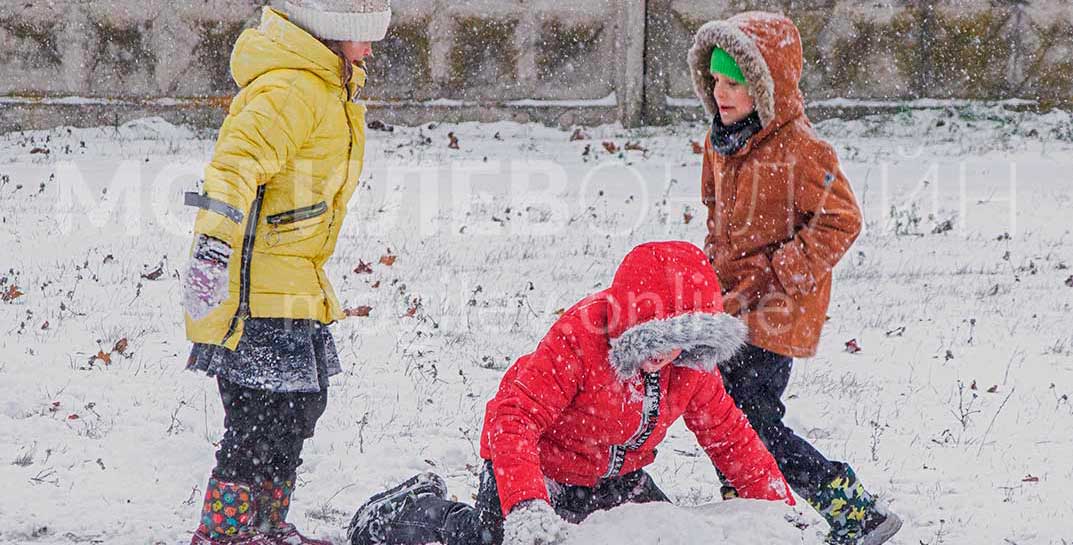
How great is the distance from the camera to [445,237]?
30.9 feet

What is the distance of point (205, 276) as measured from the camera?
335cm

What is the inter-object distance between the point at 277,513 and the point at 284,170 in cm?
117

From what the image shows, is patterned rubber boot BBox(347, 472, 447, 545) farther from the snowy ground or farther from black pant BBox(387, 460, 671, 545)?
the snowy ground

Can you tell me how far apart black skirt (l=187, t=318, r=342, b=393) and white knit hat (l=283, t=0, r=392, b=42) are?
94cm

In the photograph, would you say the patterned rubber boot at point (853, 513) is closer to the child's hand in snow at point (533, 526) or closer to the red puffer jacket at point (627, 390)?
the red puffer jacket at point (627, 390)

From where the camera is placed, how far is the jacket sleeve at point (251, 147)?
3359mm

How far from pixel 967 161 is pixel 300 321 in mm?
10900

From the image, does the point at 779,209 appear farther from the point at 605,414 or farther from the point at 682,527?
the point at 682,527

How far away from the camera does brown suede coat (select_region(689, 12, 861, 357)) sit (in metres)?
3.86

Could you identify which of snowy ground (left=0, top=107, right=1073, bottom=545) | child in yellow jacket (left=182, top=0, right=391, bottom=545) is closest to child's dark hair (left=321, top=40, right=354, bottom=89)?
child in yellow jacket (left=182, top=0, right=391, bottom=545)

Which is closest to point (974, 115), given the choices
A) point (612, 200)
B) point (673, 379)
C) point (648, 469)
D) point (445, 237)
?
point (612, 200)

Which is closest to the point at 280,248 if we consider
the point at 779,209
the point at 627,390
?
the point at 627,390

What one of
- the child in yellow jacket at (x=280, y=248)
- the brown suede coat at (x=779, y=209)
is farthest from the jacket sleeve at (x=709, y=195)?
the child in yellow jacket at (x=280, y=248)

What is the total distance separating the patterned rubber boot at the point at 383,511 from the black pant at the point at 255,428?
0.37 meters
